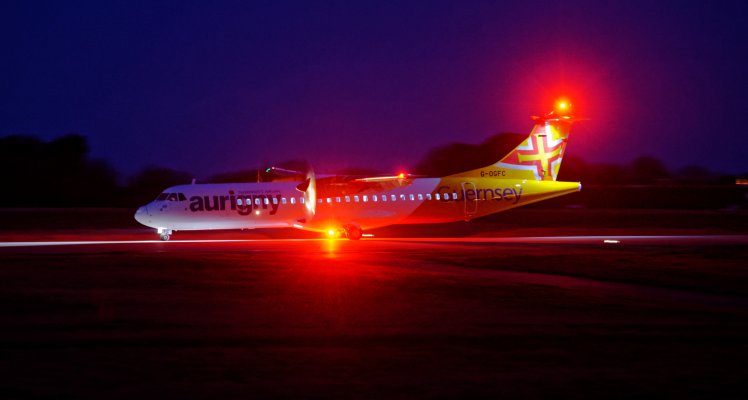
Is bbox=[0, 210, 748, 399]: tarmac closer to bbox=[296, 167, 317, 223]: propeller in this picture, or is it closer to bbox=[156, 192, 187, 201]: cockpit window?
bbox=[296, 167, 317, 223]: propeller

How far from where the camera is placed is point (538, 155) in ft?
115

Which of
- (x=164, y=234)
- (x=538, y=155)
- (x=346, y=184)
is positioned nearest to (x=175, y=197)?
→ (x=164, y=234)

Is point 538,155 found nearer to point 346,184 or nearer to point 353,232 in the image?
point 346,184

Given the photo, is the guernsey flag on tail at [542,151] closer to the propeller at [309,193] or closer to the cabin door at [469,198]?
the cabin door at [469,198]

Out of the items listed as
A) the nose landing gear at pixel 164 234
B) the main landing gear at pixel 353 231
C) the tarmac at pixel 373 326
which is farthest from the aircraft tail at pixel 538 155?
the nose landing gear at pixel 164 234

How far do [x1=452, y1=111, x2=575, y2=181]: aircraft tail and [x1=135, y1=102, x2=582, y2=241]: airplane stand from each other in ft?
0.36

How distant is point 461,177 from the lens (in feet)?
111

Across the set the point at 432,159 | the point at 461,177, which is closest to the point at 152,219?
the point at 461,177

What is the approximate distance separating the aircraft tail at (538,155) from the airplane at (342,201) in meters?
0.11

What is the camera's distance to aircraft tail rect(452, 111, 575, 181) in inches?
1347

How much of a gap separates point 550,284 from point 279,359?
912 cm

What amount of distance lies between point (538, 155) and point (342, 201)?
389 inches

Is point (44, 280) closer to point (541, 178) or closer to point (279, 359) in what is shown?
point (279, 359)

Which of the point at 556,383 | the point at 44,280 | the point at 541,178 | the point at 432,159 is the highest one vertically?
the point at 432,159
